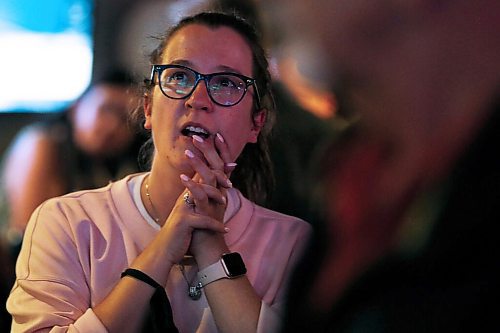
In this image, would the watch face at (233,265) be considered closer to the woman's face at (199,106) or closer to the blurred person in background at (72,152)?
the woman's face at (199,106)

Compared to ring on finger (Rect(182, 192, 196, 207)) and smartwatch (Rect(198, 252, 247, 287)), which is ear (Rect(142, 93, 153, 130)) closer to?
ring on finger (Rect(182, 192, 196, 207))

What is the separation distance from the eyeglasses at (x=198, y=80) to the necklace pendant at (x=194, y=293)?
0.30 metres

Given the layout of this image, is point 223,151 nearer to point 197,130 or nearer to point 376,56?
point 197,130

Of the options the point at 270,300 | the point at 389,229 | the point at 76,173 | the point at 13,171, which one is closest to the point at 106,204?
the point at 76,173

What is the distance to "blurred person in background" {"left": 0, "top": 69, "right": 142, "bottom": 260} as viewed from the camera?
3.73 feet

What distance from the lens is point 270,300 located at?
1.06 meters

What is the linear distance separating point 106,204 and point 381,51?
52 cm

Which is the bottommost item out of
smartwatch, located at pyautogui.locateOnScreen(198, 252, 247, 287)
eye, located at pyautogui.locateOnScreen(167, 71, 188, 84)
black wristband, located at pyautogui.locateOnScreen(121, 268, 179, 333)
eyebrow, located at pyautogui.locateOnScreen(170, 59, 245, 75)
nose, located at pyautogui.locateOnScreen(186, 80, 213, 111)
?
black wristband, located at pyautogui.locateOnScreen(121, 268, 179, 333)

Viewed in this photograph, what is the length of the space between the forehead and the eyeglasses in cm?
1

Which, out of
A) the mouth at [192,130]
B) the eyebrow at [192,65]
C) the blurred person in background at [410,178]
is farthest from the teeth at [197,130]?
the blurred person in background at [410,178]

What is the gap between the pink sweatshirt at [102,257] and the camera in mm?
998

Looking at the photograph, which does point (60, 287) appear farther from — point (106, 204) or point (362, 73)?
point (362, 73)

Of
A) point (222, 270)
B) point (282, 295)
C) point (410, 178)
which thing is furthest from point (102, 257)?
point (410, 178)

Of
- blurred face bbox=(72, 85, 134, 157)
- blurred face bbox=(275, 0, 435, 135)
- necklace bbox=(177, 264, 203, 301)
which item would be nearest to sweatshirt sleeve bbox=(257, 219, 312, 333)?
necklace bbox=(177, 264, 203, 301)
